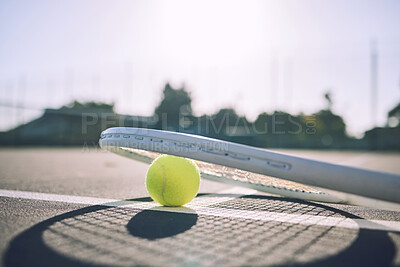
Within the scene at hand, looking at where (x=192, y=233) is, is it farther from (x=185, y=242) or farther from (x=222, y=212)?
(x=222, y=212)

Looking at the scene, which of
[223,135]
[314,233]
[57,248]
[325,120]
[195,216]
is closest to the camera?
[57,248]

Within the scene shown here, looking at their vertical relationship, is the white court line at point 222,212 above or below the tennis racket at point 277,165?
below

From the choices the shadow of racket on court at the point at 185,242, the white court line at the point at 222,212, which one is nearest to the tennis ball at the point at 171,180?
the white court line at the point at 222,212

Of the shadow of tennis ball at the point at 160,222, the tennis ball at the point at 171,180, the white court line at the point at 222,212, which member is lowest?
the white court line at the point at 222,212

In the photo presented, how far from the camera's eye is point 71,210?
2.94 m

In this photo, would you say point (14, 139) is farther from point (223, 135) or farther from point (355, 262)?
point (355, 262)

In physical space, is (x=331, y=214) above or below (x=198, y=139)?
below

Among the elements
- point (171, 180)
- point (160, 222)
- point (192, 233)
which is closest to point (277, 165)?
point (192, 233)

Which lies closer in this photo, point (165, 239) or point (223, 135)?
point (165, 239)

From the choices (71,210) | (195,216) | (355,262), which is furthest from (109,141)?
(355,262)

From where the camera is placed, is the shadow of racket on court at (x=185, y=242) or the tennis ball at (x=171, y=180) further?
the tennis ball at (x=171, y=180)

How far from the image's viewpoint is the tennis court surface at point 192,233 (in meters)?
1.75

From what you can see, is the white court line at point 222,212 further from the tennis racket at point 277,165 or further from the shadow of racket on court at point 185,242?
the tennis racket at point 277,165

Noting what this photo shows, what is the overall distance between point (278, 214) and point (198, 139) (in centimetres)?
121
